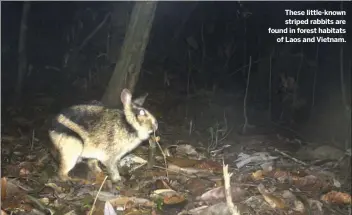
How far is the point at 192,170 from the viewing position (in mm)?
2746

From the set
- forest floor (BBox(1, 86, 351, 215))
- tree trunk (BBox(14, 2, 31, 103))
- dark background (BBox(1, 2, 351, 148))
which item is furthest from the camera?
tree trunk (BBox(14, 2, 31, 103))

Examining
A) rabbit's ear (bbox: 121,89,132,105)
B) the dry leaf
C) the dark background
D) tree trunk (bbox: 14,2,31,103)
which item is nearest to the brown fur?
rabbit's ear (bbox: 121,89,132,105)

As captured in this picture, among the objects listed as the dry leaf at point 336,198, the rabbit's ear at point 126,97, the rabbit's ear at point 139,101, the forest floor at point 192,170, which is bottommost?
the dry leaf at point 336,198

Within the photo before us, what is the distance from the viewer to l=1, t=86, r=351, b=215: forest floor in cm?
240

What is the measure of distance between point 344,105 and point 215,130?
2.83 ft

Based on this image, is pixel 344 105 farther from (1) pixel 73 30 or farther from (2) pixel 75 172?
(1) pixel 73 30

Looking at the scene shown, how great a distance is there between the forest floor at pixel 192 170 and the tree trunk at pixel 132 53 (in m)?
0.21

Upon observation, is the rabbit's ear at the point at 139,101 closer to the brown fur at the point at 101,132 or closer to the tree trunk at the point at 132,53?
the brown fur at the point at 101,132

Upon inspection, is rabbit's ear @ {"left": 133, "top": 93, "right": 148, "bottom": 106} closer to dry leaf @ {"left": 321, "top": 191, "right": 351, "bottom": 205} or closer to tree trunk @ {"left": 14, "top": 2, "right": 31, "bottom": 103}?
tree trunk @ {"left": 14, "top": 2, "right": 31, "bottom": 103}

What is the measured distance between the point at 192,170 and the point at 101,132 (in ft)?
2.00

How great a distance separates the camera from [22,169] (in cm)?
257

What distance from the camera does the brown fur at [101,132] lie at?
→ 261 centimetres

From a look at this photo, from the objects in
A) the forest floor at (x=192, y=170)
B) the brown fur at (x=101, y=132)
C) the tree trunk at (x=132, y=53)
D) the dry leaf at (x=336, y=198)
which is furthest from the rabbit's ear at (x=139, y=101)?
the dry leaf at (x=336, y=198)

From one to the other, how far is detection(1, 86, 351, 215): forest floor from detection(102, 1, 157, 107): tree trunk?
213 mm
